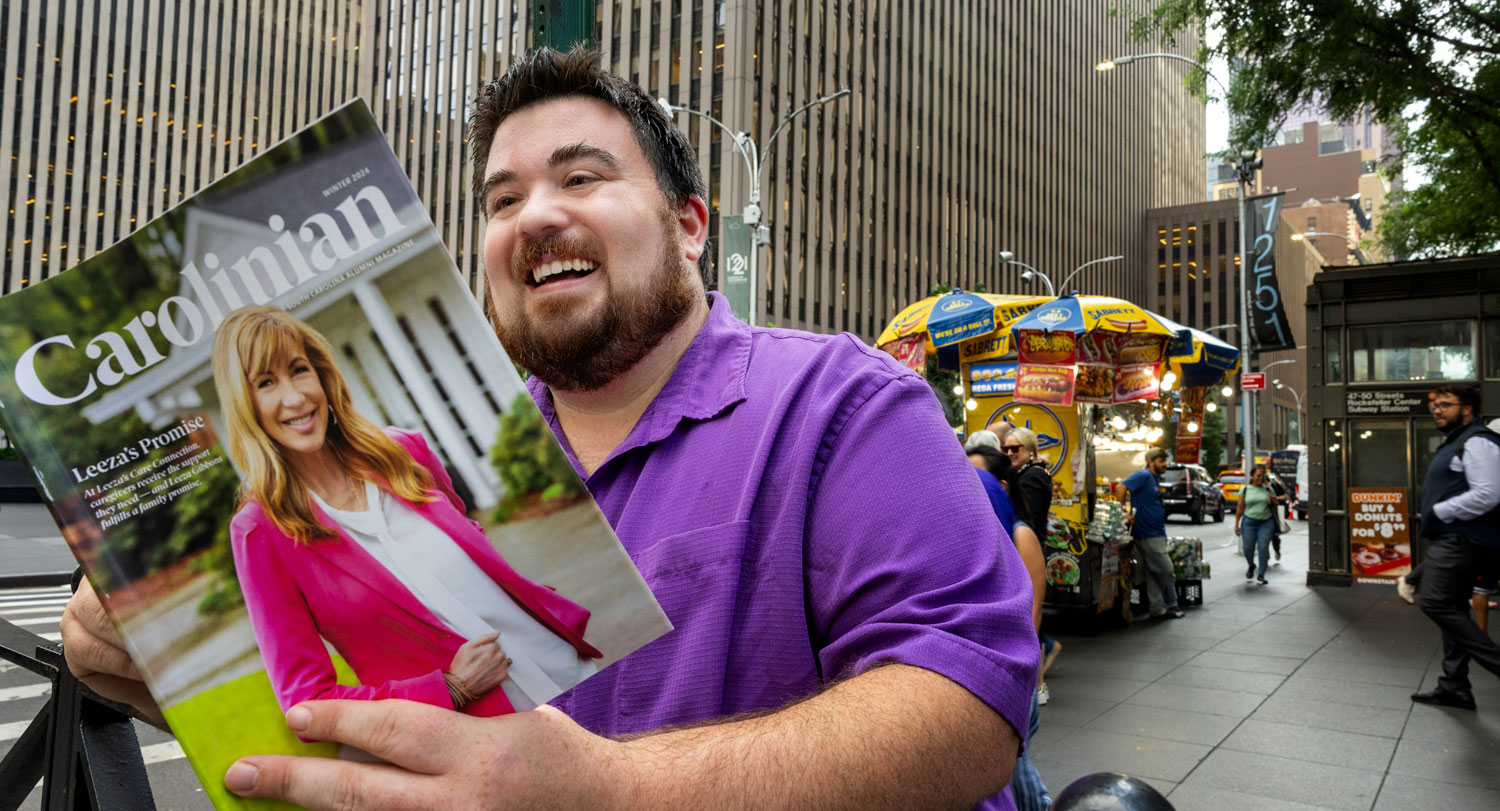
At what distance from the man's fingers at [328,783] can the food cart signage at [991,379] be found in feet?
36.7

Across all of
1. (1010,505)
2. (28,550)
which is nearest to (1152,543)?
(1010,505)

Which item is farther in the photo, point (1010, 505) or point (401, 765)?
point (1010, 505)

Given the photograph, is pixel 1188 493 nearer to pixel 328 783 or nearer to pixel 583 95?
pixel 583 95

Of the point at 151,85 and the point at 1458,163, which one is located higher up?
the point at 151,85

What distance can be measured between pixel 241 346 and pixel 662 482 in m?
0.51

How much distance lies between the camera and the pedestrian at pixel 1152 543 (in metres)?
10.8

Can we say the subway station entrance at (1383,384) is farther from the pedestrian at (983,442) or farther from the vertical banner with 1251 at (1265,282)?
the pedestrian at (983,442)

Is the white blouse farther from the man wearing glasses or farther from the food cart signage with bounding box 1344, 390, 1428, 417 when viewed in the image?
the food cart signage with bounding box 1344, 390, 1428, 417

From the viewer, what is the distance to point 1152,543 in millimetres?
10805

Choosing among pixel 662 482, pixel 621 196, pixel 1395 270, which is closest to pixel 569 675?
pixel 662 482

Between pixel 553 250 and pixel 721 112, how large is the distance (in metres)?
45.3

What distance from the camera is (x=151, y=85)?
6353 centimetres

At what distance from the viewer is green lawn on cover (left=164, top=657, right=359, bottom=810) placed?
75 cm

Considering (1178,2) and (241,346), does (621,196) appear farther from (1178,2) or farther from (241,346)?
(1178,2)
